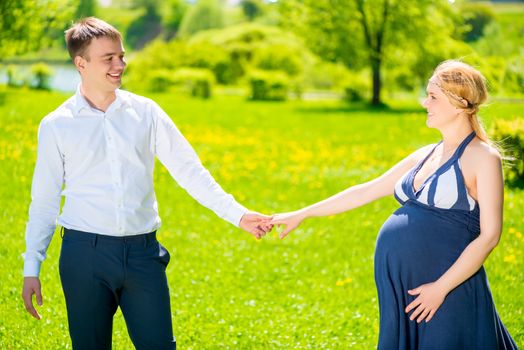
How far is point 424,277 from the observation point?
3703 millimetres

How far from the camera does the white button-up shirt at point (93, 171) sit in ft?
12.2

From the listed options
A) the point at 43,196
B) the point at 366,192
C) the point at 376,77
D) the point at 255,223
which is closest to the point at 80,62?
the point at 43,196

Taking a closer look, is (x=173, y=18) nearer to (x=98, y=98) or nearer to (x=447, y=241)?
(x=98, y=98)

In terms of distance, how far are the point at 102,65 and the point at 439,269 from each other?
197 cm

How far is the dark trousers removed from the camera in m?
3.71

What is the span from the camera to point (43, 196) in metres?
3.78

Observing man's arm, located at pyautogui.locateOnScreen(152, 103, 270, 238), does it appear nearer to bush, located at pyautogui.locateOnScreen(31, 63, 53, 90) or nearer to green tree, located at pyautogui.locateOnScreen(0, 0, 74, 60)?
green tree, located at pyautogui.locateOnScreen(0, 0, 74, 60)

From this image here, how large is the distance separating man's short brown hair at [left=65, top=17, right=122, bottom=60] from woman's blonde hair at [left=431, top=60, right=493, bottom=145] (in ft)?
5.47

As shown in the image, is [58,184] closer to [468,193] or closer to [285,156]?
[468,193]

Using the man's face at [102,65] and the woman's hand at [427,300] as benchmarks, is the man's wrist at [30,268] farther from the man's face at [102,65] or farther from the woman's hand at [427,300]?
the woman's hand at [427,300]

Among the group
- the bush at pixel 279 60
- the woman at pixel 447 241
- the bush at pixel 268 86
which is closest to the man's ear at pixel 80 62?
the woman at pixel 447 241

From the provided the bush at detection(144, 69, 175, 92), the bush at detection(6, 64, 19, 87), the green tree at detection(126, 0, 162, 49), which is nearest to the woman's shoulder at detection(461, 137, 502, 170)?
the bush at detection(6, 64, 19, 87)

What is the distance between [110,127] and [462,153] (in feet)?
5.75

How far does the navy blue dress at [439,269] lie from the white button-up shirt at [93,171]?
1301 mm
